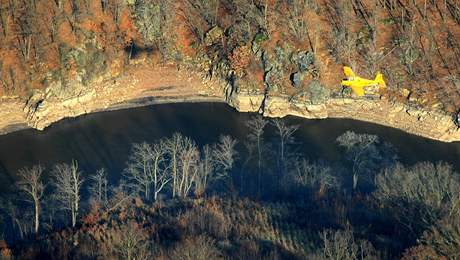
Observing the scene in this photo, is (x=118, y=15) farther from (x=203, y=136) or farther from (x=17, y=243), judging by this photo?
(x=17, y=243)

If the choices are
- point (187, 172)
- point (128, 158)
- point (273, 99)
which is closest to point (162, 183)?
point (187, 172)

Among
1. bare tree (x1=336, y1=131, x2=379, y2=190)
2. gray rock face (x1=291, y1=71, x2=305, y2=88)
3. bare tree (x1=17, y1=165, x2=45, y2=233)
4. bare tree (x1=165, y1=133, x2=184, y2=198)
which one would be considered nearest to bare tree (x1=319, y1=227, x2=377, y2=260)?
bare tree (x1=336, y1=131, x2=379, y2=190)

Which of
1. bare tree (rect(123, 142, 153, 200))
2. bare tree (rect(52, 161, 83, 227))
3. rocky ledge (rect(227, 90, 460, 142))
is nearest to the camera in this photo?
bare tree (rect(52, 161, 83, 227))

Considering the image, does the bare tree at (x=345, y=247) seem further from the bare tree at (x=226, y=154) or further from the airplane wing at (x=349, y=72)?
the airplane wing at (x=349, y=72)

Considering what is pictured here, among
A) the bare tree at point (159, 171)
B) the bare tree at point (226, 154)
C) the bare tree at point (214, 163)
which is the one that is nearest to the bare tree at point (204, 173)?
the bare tree at point (214, 163)

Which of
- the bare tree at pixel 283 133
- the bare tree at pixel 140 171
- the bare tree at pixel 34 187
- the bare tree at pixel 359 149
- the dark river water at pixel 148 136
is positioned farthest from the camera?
the dark river water at pixel 148 136

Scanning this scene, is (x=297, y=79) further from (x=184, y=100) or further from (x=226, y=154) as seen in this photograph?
(x=226, y=154)

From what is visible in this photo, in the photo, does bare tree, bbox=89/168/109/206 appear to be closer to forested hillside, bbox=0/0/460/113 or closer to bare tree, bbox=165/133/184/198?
bare tree, bbox=165/133/184/198

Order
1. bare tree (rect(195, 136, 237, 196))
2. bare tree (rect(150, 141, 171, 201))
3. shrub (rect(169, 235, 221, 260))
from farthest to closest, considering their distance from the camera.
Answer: bare tree (rect(195, 136, 237, 196)), bare tree (rect(150, 141, 171, 201)), shrub (rect(169, 235, 221, 260))
